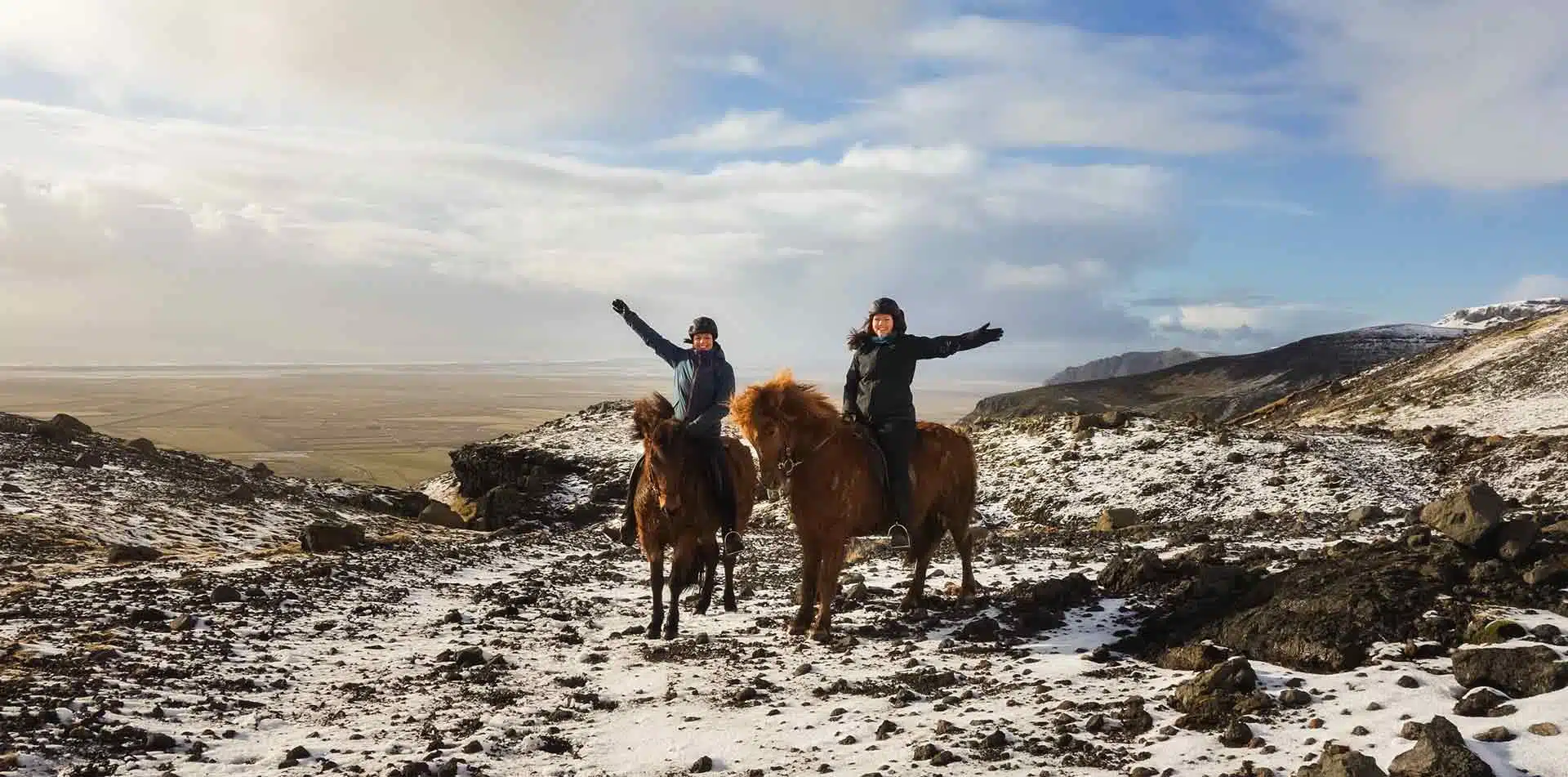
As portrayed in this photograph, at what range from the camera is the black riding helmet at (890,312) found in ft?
29.0

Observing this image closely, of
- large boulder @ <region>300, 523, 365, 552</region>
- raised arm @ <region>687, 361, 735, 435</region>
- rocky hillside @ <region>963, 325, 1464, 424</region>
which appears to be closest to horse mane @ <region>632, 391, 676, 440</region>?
raised arm @ <region>687, 361, 735, 435</region>

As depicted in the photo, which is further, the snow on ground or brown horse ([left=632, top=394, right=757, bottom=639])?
the snow on ground

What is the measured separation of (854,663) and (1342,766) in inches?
159

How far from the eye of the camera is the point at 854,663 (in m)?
7.50

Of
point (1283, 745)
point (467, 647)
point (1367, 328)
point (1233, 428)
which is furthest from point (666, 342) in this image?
point (1367, 328)

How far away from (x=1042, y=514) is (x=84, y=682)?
1723 centimetres

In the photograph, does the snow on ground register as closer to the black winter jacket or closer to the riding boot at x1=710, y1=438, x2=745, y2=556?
the black winter jacket

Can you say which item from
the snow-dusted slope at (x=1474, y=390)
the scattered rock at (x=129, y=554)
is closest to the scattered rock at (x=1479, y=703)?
the scattered rock at (x=129, y=554)

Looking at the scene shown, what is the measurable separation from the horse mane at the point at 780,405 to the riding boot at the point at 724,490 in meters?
1.13

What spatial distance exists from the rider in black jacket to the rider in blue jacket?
150 cm

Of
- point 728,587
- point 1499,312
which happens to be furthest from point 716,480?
point 1499,312

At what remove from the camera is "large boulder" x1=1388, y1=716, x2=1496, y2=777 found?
158 inches

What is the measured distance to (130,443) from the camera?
22344mm

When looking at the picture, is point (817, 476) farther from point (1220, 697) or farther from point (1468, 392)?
point (1468, 392)
